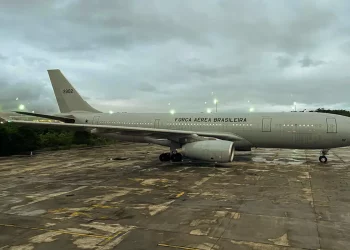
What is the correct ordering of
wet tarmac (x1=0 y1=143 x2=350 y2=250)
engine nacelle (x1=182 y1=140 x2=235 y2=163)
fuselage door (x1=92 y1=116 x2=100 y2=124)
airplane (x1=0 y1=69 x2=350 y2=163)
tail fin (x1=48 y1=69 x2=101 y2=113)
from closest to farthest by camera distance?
wet tarmac (x1=0 y1=143 x2=350 y2=250), engine nacelle (x1=182 y1=140 x2=235 y2=163), airplane (x1=0 y1=69 x2=350 y2=163), fuselage door (x1=92 y1=116 x2=100 y2=124), tail fin (x1=48 y1=69 x2=101 y2=113)

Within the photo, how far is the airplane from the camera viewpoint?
18895 mm

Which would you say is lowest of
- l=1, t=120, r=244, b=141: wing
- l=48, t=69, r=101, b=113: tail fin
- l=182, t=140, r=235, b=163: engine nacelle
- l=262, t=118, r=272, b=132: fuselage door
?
l=182, t=140, r=235, b=163: engine nacelle

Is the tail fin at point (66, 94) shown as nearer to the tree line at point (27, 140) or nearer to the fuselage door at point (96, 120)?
the fuselage door at point (96, 120)

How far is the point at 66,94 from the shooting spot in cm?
2922

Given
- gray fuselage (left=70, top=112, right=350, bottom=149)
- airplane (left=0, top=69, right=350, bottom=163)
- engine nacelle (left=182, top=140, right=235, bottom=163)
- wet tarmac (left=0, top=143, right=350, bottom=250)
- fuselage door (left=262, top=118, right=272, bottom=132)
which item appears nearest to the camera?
wet tarmac (left=0, top=143, right=350, bottom=250)

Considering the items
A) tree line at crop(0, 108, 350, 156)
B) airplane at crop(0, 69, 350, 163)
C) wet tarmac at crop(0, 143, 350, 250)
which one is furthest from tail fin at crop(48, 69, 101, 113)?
wet tarmac at crop(0, 143, 350, 250)

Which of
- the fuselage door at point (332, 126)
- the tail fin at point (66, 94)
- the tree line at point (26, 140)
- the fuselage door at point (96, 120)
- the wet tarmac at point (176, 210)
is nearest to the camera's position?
the wet tarmac at point (176, 210)

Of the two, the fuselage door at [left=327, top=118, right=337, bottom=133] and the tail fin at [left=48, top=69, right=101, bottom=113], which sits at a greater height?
the tail fin at [left=48, top=69, right=101, bottom=113]

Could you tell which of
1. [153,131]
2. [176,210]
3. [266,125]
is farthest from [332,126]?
[176,210]

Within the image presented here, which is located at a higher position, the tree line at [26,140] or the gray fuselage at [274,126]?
the gray fuselage at [274,126]

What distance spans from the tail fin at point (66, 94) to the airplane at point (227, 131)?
4360mm

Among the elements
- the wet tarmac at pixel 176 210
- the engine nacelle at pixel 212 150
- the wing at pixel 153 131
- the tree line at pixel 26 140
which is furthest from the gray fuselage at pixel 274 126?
the tree line at pixel 26 140

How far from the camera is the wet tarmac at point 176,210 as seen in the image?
6.86 meters

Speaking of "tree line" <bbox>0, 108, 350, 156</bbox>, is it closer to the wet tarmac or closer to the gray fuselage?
the wet tarmac
